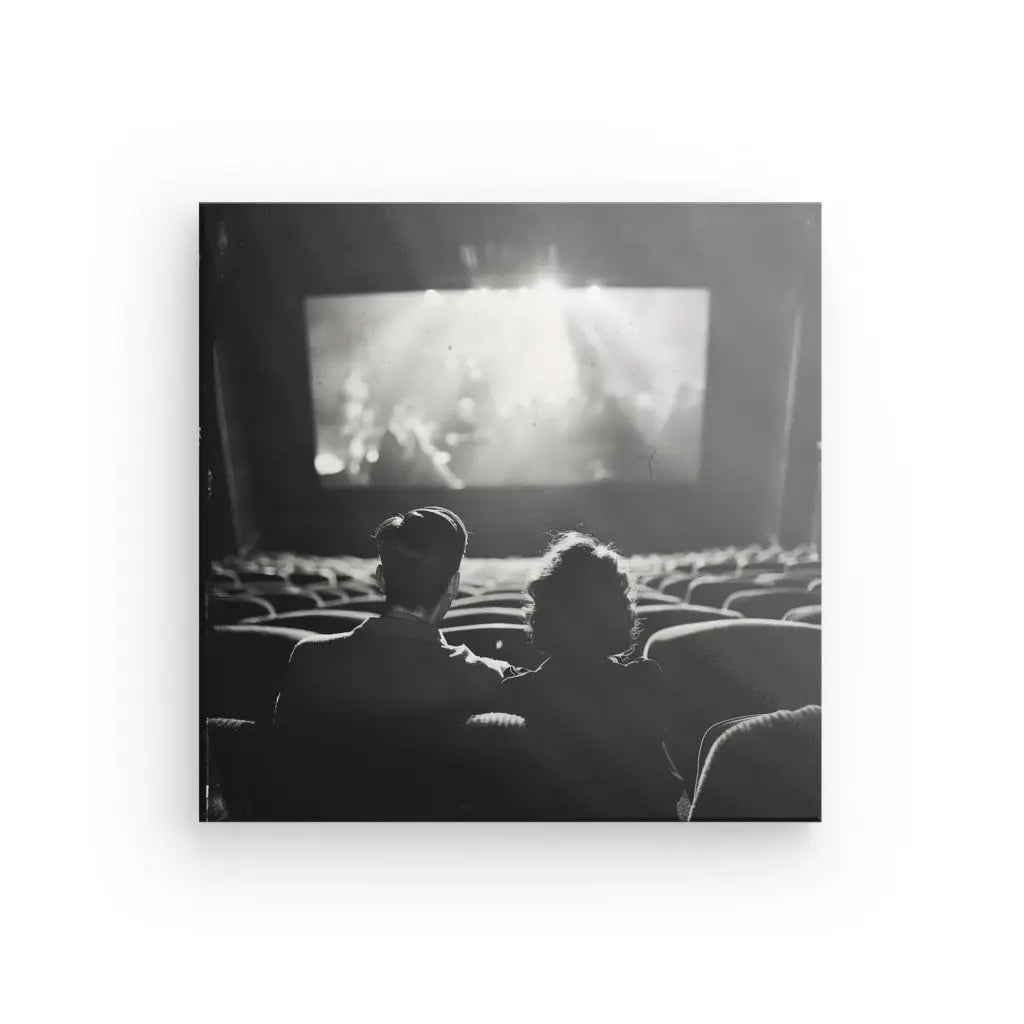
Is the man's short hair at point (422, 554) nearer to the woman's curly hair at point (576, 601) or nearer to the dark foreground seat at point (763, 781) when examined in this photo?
the woman's curly hair at point (576, 601)

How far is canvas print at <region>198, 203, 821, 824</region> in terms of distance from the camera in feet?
5.87

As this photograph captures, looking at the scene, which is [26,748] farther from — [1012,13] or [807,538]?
[1012,13]

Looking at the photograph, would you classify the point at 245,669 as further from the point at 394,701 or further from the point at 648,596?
the point at 648,596

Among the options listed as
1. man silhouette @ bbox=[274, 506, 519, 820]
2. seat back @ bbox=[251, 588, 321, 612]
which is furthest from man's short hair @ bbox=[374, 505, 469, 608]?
seat back @ bbox=[251, 588, 321, 612]

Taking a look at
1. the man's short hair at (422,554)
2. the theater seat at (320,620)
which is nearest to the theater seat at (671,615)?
the man's short hair at (422,554)

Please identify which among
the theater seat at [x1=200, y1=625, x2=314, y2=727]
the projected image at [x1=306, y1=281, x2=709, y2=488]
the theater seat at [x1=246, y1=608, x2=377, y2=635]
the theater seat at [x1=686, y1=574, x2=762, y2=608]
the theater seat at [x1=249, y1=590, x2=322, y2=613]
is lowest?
the theater seat at [x1=200, y1=625, x2=314, y2=727]

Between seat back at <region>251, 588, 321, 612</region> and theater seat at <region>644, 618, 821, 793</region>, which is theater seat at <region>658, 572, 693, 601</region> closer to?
theater seat at <region>644, 618, 821, 793</region>

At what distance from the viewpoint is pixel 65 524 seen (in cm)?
188

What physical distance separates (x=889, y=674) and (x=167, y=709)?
1324mm

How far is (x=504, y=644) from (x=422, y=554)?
8.5 inches

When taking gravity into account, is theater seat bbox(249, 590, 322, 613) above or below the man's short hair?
below

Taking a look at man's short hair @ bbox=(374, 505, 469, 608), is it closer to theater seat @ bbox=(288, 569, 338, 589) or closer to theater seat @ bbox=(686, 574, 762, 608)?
theater seat @ bbox=(288, 569, 338, 589)

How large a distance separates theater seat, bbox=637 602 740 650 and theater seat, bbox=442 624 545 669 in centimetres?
19

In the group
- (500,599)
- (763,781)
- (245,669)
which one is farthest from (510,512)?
(763,781)
